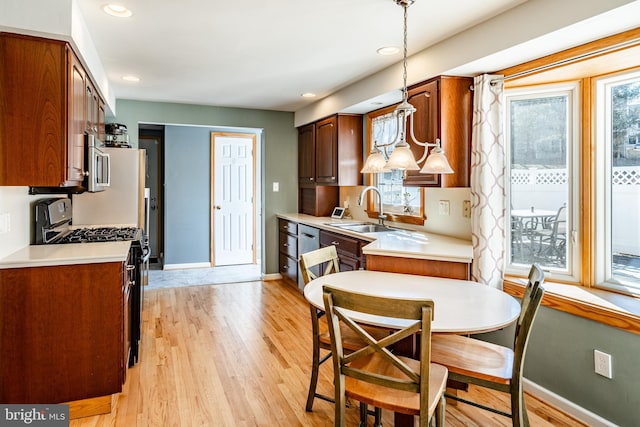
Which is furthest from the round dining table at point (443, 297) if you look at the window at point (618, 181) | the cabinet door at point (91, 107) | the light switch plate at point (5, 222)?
the cabinet door at point (91, 107)

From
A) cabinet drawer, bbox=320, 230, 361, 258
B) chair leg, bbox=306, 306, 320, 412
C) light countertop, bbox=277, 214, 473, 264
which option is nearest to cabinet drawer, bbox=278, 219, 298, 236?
cabinet drawer, bbox=320, 230, 361, 258

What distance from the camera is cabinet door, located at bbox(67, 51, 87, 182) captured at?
2316mm

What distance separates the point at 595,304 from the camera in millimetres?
2123

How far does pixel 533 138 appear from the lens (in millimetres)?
2748

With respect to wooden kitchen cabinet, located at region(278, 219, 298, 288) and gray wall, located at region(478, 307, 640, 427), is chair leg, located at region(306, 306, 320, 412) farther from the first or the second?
wooden kitchen cabinet, located at region(278, 219, 298, 288)

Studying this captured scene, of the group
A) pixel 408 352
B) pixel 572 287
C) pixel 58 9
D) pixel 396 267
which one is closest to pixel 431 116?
pixel 396 267

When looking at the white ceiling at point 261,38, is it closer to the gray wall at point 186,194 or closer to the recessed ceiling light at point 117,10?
the recessed ceiling light at point 117,10

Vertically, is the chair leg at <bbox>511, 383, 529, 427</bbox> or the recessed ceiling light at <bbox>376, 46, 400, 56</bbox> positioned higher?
the recessed ceiling light at <bbox>376, 46, 400, 56</bbox>

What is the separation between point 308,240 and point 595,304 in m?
2.88

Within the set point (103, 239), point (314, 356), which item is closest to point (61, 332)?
point (103, 239)

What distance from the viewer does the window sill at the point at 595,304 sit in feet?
6.46

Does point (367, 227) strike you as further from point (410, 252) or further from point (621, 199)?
point (621, 199)

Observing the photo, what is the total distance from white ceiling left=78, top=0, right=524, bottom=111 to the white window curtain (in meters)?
0.52
